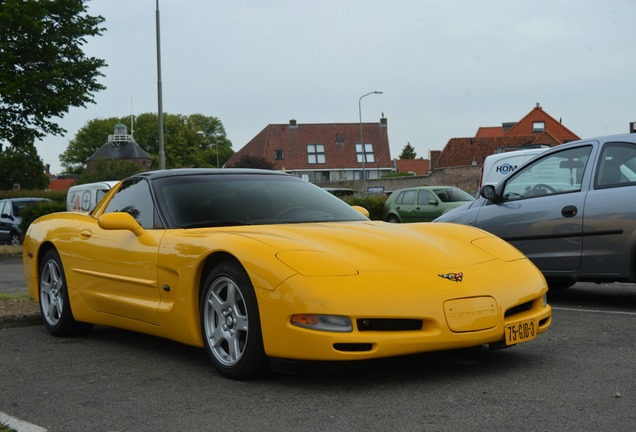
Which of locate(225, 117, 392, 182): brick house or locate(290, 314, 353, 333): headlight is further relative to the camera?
locate(225, 117, 392, 182): brick house

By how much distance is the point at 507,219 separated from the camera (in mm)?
8742

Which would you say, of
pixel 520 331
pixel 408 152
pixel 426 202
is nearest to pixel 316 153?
pixel 408 152

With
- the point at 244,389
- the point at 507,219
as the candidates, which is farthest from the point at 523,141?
the point at 244,389

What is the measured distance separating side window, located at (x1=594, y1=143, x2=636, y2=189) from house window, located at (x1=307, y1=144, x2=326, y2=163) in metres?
84.7

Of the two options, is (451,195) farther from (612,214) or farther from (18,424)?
(18,424)

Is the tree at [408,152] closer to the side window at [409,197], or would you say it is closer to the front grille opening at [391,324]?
the side window at [409,197]

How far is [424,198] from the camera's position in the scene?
28438 mm

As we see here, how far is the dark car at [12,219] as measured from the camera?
27.4 metres

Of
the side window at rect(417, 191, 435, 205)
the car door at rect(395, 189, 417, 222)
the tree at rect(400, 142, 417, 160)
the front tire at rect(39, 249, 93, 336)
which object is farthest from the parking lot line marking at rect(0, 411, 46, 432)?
the tree at rect(400, 142, 417, 160)

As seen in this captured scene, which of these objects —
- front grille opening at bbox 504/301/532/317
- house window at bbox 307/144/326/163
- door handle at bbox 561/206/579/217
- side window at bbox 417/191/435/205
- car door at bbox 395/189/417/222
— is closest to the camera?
front grille opening at bbox 504/301/532/317

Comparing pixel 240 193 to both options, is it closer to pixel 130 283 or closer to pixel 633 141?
pixel 130 283

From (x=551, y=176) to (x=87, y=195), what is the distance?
1356 centimetres

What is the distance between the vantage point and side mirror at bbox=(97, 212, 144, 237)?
5.96 m

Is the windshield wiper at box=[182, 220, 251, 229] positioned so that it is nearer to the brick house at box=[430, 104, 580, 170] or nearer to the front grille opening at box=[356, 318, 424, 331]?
the front grille opening at box=[356, 318, 424, 331]
